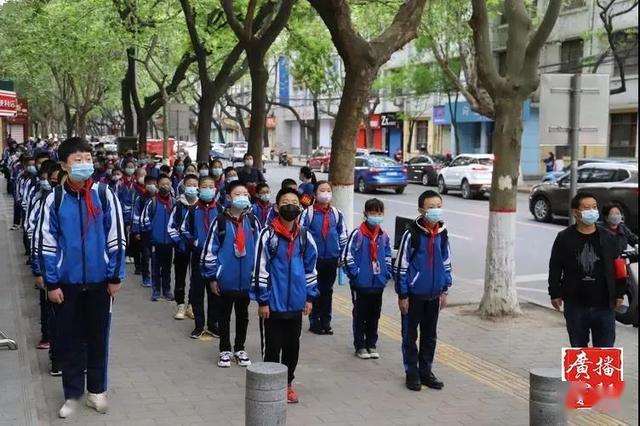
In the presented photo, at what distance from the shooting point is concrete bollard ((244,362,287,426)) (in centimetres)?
471

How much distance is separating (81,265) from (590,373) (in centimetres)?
357

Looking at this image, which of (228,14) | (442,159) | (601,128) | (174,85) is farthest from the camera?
(442,159)

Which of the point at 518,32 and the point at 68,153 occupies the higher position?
the point at 518,32

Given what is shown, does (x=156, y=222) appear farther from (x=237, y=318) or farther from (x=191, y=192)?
(x=237, y=318)

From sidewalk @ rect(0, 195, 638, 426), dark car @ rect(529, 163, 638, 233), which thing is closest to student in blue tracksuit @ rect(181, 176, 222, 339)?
sidewalk @ rect(0, 195, 638, 426)

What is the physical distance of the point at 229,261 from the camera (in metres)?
7.19

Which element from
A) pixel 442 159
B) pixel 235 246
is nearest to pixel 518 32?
pixel 235 246

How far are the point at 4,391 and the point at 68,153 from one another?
2.06 metres

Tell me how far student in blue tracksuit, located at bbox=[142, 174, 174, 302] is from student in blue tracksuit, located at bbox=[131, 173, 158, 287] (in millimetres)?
278

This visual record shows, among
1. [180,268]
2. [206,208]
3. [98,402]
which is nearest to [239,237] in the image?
[206,208]

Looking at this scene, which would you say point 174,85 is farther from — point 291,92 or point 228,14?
point 291,92

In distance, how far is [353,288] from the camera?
25.3 ft

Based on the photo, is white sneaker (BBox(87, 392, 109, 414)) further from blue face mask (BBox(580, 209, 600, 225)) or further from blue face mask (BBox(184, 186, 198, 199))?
blue face mask (BBox(580, 209, 600, 225))

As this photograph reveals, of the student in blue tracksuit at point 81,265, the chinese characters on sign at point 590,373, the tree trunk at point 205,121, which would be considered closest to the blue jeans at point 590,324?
the chinese characters on sign at point 590,373
